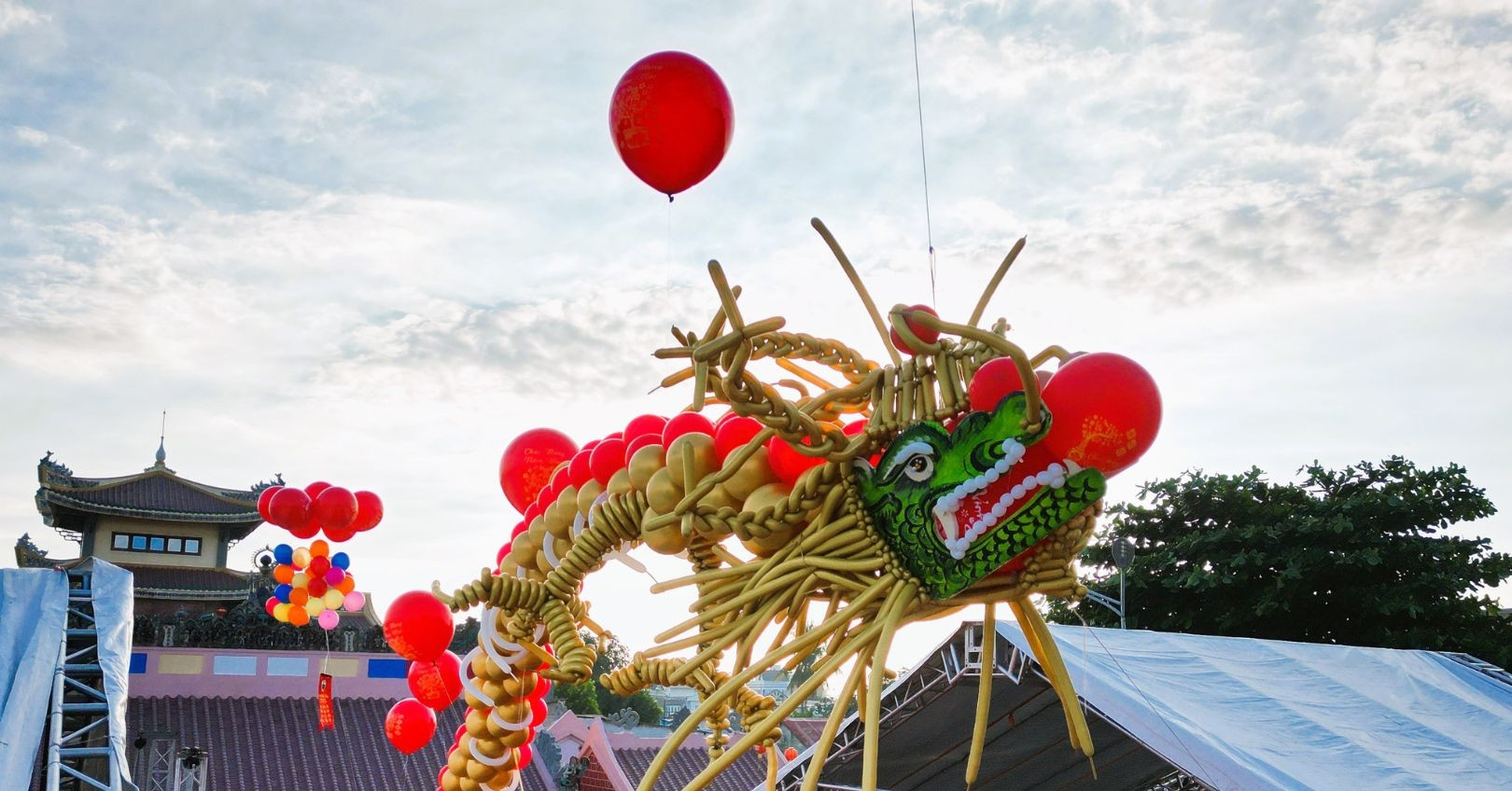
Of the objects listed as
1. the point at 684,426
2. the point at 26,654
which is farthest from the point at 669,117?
the point at 26,654

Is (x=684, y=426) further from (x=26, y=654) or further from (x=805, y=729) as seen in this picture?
(x=805, y=729)

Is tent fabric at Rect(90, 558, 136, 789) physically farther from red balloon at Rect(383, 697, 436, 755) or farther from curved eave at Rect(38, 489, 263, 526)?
curved eave at Rect(38, 489, 263, 526)

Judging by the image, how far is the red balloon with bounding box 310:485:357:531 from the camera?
8.38m

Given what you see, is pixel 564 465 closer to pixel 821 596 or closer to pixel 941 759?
pixel 821 596

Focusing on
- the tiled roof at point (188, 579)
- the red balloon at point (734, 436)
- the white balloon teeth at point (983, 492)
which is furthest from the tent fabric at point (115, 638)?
the tiled roof at point (188, 579)

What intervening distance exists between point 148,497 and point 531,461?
608 inches

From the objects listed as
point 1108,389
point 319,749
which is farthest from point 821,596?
point 319,749

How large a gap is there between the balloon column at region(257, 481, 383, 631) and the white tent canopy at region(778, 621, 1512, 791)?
366cm

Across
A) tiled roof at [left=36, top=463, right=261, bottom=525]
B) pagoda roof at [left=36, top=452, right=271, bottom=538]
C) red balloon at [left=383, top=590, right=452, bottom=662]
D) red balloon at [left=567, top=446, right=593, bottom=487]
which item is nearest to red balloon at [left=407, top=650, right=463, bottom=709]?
red balloon at [left=383, top=590, right=452, bottom=662]

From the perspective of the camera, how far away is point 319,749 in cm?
1370

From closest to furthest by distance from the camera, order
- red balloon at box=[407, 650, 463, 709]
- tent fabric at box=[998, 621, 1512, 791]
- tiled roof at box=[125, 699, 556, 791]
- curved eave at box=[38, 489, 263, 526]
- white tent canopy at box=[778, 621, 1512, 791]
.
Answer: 1. red balloon at box=[407, 650, 463, 709]
2. tent fabric at box=[998, 621, 1512, 791]
3. white tent canopy at box=[778, 621, 1512, 791]
4. tiled roof at box=[125, 699, 556, 791]
5. curved eave at box=[38, 489, 263, 526]

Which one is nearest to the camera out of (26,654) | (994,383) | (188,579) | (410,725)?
(994,383)

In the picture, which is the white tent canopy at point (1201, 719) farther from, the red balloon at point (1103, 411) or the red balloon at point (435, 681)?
the red balloon at point (1103, 411)

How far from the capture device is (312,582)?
30.7 ft
